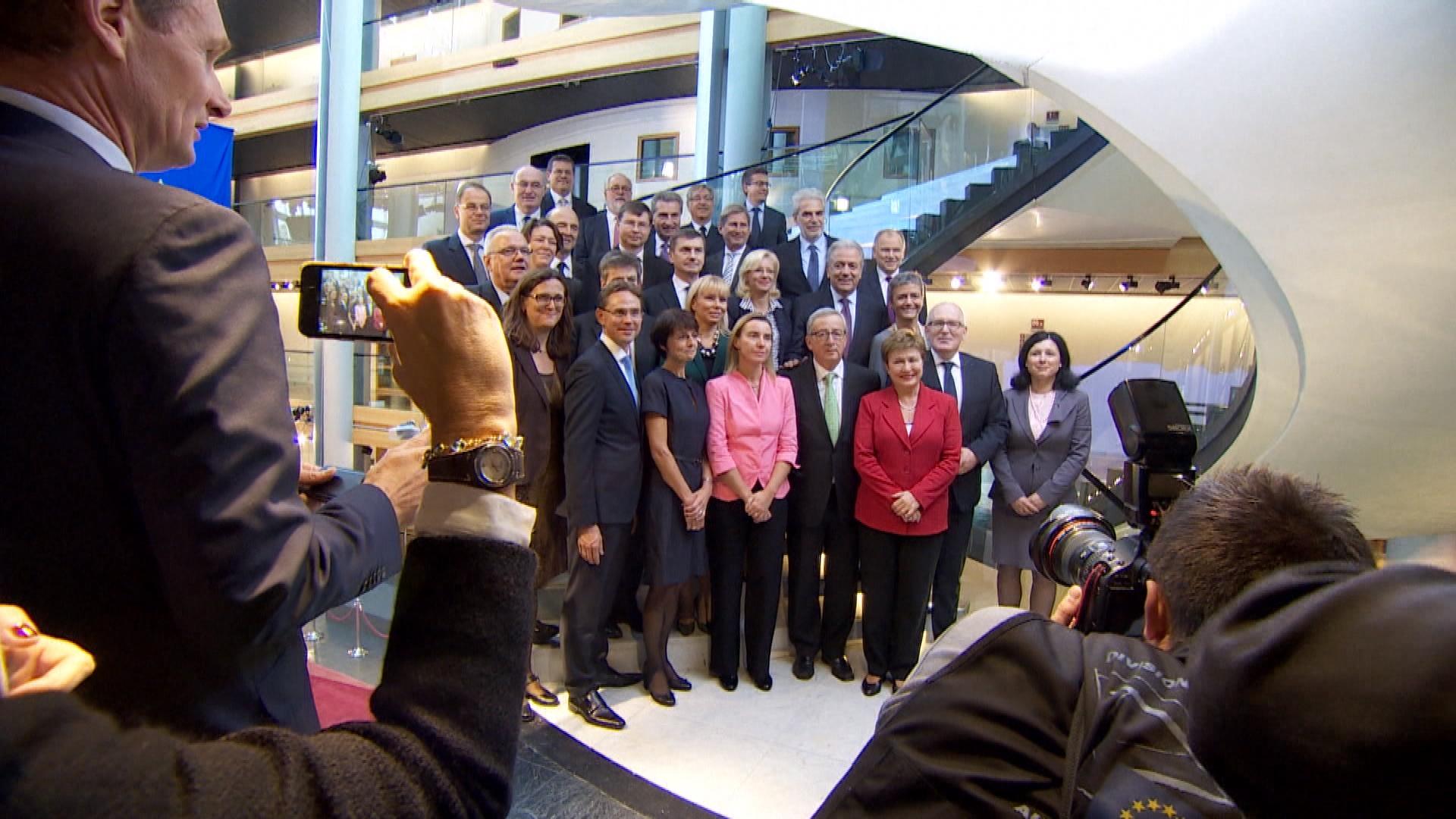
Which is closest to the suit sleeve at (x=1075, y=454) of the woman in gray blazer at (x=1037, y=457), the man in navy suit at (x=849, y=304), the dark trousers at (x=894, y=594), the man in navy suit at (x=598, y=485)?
the woman in gray blazer at (x=1037, y=457)

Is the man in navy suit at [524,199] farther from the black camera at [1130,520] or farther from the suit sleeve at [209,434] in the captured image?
the suit sleeve at [209,434]

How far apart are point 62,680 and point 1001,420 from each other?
3.89 meters

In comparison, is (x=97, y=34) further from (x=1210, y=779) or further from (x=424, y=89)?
(x=424, y=89)

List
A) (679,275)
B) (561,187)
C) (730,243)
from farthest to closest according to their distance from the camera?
(561,187), (730,243), (679,275)

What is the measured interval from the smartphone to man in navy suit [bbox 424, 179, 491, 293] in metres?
3.48

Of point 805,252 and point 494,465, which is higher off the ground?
point 805,252

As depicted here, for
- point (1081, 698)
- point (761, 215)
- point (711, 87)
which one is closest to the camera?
point (1081, 698)

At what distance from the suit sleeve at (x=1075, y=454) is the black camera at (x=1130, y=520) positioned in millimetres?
2102

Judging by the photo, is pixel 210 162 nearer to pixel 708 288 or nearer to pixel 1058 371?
pixel 708 288

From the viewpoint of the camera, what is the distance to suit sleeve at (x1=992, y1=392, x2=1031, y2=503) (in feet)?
12.6

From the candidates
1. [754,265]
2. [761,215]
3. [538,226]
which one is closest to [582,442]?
[754,265]

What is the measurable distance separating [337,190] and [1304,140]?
8696 mm

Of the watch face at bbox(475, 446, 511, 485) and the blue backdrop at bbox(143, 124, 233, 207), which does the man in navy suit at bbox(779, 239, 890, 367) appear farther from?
the blue backdrop at bbox(143, 124, 233, 207)

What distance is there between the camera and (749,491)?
3457mm
